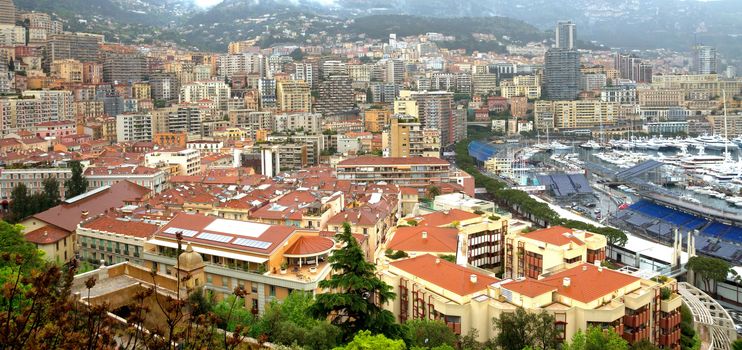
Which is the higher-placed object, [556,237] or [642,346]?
[556,237]

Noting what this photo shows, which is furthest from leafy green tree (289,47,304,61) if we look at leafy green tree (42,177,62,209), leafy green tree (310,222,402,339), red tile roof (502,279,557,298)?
leafy green tree (310,222,402,339)

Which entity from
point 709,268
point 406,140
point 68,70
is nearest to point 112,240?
point 709,268

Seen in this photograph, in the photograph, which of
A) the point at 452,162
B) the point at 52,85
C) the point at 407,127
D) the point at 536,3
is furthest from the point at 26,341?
the point at 536,3

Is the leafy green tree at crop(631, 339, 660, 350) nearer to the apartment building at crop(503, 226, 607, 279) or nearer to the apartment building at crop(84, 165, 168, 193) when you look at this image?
the apartment building at crop(503, 226, 607, 279)

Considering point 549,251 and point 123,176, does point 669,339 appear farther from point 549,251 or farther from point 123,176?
point 123,176

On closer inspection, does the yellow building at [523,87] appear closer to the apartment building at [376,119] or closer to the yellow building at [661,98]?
the yellow building at [661,98]

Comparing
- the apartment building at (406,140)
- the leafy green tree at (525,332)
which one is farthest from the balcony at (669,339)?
the apartment building at (406,140)
